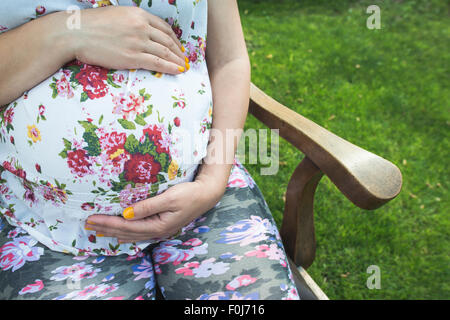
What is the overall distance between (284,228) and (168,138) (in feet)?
1.89

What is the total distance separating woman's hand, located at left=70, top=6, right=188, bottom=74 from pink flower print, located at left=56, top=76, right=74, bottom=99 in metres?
0.07

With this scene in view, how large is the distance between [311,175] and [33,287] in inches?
33.3

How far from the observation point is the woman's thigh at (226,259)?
964mm

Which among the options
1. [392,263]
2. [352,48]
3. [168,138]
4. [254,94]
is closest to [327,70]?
[352,48]

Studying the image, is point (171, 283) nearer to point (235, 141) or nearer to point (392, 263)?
point (235, 141)

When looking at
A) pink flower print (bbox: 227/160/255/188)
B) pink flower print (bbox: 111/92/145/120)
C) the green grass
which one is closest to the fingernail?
pink flower print (bbox: 111/92/145/120)

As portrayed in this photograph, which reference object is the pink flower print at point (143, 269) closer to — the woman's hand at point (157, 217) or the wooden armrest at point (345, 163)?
the woman's hand at point (157, 217)

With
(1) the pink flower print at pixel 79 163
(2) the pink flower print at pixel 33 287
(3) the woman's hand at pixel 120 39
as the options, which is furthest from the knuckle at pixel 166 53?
(2) the pink flower print at pixel 33 287

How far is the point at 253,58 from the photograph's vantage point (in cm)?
334

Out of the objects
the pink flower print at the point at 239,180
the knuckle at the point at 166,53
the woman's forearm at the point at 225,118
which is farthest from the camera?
the pink flower print at the point at 239,180

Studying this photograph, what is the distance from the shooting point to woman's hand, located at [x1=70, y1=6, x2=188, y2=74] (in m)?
0.89

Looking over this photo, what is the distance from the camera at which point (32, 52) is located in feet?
2.81

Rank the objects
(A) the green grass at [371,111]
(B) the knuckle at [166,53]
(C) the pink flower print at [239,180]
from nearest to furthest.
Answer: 1. (B) the knuckle at [166,53]
2. (C) the pink flower print at [239,180]
3. (A) the green grass at [371,111]

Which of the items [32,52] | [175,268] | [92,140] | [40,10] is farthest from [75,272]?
[40,10]
